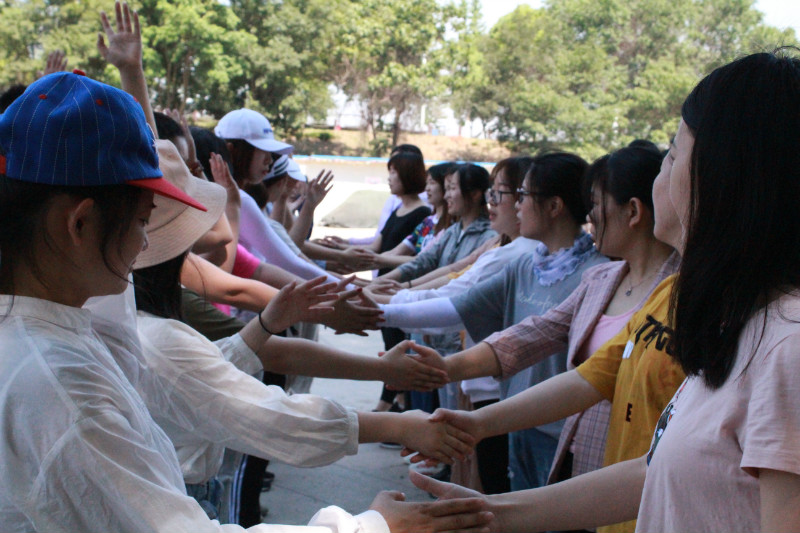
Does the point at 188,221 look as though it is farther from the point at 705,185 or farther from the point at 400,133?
the point at 400,133

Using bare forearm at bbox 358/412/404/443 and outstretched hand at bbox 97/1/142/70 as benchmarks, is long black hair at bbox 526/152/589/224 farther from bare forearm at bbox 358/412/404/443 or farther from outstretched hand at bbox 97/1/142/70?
outstretched hand at bbox 97/1/142/70

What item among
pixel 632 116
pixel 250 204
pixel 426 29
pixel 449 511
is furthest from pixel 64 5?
pixel 449 511

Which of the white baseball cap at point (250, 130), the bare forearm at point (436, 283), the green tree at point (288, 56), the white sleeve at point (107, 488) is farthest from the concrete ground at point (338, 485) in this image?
the green tree at point (288, 56)

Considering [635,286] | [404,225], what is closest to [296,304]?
[635,286]

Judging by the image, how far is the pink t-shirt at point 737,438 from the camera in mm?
1045

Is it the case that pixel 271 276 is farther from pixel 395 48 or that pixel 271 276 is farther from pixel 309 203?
pixel 395 48

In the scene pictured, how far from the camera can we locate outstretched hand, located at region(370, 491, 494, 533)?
1.64 m

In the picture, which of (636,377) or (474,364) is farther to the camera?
(474,364)

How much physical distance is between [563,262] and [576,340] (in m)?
0.60

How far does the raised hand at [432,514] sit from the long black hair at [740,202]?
719mm

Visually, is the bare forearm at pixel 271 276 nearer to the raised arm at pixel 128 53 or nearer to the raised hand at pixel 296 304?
the raised hand at pixel 296 304

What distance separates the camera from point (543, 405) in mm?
2225

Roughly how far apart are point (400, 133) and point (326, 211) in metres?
19.5

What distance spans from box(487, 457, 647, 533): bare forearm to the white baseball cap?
265cm
